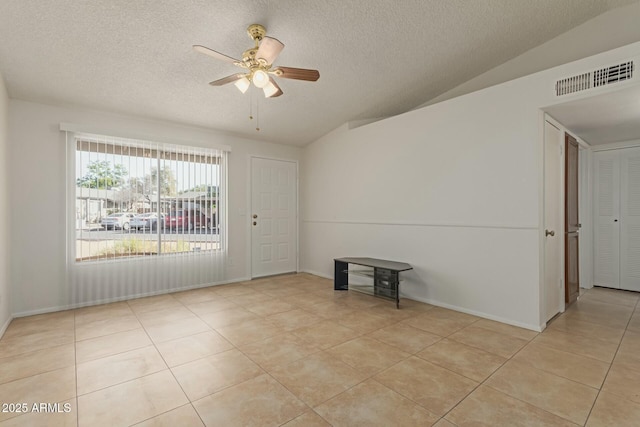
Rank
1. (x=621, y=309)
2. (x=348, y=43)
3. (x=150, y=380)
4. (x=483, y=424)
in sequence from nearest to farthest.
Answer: (x=483, y=424) < (x=150, y=380) < (x=348, y=43) < (x=621, y=309)

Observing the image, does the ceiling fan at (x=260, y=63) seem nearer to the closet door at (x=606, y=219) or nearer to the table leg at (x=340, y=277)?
the table leg at (x=340, y=277)

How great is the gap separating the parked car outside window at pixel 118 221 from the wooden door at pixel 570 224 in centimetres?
554

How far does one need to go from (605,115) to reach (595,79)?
0.80 metres

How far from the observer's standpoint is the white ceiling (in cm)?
262

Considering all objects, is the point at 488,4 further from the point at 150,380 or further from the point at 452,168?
the point at 150,380

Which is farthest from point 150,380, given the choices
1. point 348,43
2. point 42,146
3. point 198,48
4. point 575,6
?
point 575,6

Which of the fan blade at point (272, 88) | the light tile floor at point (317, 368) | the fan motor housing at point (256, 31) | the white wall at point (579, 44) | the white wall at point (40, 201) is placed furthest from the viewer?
the white wall at point (40, 201)

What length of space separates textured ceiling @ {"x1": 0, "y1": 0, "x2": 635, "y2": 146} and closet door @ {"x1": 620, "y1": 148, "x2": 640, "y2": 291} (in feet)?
8.06

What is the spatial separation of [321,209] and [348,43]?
3.01 metres

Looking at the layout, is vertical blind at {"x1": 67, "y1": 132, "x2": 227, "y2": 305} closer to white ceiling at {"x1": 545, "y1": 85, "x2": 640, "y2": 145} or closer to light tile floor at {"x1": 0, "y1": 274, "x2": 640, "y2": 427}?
light tile floor at {"x1": 0, "y1": 274, "x2": 640, "y2": 427}

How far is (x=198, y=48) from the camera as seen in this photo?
2.18 meters

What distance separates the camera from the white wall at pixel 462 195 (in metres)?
2.94

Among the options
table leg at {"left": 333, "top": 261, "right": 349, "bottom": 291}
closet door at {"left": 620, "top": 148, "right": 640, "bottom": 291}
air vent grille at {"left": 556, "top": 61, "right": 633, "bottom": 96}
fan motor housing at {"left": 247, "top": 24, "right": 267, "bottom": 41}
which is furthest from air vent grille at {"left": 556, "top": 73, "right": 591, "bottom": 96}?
table leg at {"left": 333, "top": 261, "right": 349, "bottom": 291}

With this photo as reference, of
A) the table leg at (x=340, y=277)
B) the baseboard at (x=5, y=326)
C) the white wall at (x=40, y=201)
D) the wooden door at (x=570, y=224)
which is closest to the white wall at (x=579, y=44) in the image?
the wooden door at (x=570, y=224)
